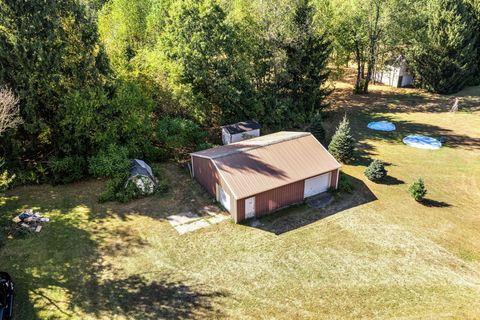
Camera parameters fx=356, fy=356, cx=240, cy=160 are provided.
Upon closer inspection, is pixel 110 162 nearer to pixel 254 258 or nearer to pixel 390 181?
pixel 254 258

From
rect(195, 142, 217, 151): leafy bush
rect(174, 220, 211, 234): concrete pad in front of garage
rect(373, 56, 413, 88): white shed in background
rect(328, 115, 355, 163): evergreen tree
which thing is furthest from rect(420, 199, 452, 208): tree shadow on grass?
rect(373, 56, 413, 88): white shed in background

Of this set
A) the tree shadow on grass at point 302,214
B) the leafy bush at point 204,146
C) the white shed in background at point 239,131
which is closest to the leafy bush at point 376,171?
the tree shadow on grass at point 302,214

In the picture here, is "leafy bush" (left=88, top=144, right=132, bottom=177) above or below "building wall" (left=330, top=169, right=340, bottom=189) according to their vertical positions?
above

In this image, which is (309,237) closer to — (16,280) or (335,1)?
(16,280)

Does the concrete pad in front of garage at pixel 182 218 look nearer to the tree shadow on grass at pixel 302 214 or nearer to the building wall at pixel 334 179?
the tree shadow on grass at pixel 302 214

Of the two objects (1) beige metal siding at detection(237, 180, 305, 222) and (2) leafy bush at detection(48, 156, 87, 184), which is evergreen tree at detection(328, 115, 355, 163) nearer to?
(1) beige metal siding at detection(237, 180, 305, 222)

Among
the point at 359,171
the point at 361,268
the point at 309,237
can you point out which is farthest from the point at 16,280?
the point at 359,171
